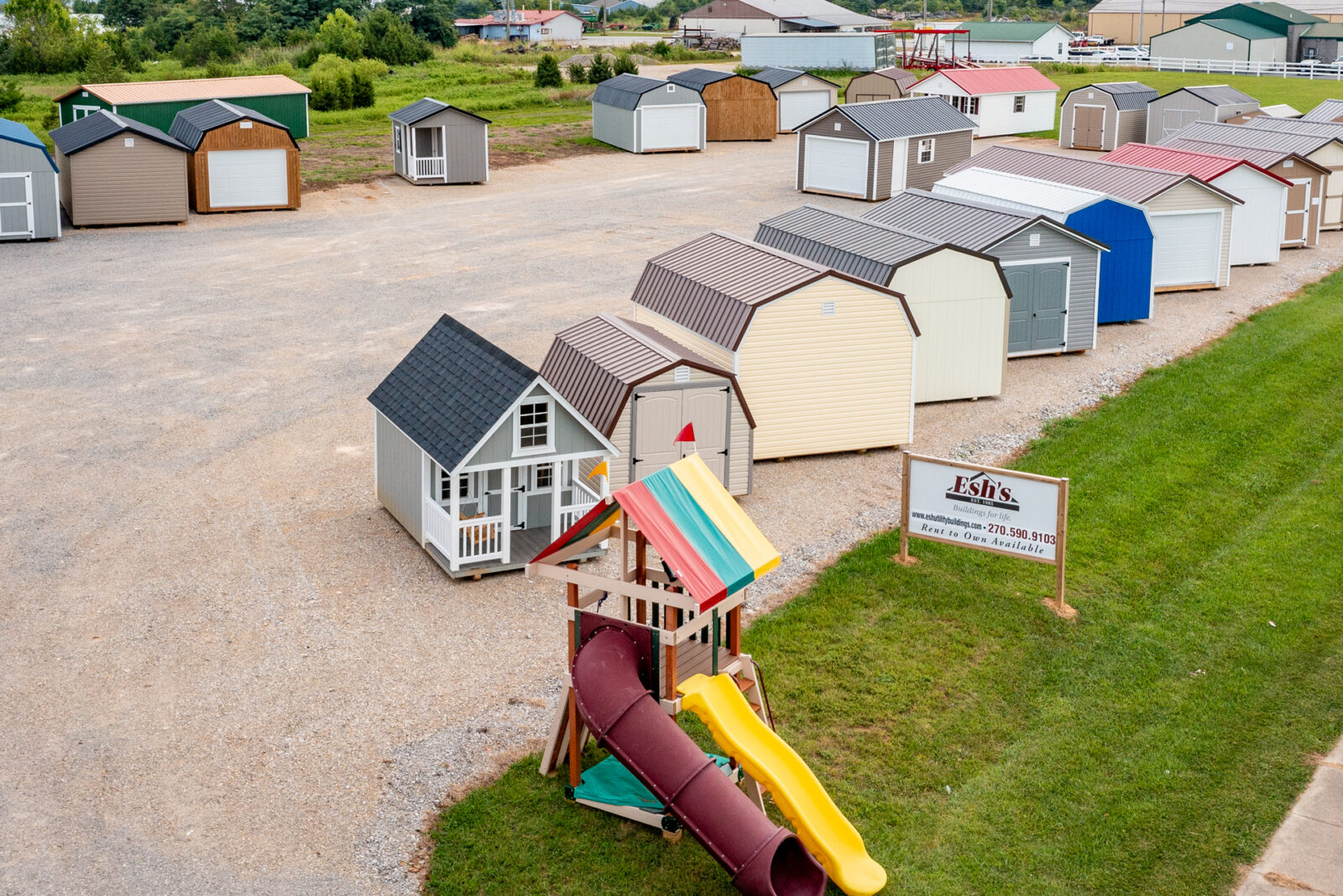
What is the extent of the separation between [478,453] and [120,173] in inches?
938

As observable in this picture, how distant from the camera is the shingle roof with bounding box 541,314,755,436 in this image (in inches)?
656

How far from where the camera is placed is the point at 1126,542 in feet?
54.5

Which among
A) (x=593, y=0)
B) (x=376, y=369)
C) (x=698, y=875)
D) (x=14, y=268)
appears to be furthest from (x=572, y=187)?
(x=593, y=0)

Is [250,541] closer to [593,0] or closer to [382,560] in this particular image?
[382,560]

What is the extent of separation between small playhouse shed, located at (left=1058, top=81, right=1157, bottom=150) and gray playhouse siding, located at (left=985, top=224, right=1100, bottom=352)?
94.8ft

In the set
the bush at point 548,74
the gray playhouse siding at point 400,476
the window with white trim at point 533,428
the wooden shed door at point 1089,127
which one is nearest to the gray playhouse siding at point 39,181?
the gray playhouse siding at point 400,476

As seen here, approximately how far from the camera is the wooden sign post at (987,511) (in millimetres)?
14805

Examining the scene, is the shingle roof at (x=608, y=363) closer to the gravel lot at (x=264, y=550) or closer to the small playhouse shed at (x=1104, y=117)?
the gravel lot at (x=264, y=550)

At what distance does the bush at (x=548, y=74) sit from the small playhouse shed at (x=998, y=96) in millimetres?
17700

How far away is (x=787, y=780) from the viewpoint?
34.6 feet

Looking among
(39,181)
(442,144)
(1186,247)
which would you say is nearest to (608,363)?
(1186,247)

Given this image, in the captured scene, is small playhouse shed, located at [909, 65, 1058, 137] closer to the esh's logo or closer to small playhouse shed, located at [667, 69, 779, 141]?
small playhouse shed, located at [667, 69, 779, 141]

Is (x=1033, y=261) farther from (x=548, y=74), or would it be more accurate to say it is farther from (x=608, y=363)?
(x=548, y=74)

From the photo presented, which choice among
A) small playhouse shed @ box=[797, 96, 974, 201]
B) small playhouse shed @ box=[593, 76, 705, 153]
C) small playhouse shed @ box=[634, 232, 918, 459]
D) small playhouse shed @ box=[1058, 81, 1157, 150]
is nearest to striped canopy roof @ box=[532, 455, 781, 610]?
small playhouse shed @ box=[634, 232, 918, 459]
